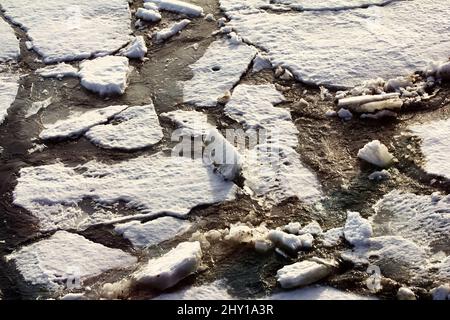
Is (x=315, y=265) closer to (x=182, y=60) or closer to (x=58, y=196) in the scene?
(x=58, y=196)

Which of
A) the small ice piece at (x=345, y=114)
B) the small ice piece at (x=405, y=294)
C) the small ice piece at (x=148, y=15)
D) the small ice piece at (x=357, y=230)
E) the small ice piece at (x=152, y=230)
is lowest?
the small ice piece at (x=152, y=230)

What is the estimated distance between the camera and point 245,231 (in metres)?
2.63

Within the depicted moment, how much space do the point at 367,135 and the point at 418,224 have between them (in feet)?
1.88

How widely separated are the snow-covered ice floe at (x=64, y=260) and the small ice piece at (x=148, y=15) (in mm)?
1583

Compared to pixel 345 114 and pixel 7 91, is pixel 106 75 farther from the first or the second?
pixel 345 114

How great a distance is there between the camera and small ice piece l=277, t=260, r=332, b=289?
242 cm

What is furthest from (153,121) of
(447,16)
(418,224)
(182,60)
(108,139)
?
(447,16)

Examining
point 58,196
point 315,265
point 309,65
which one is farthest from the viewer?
point 309,65

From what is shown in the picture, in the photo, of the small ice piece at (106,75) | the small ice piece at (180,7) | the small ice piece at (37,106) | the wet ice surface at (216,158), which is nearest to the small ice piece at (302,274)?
the wet ice surface at (216,158)

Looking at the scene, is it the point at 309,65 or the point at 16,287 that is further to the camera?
the point at 309,65

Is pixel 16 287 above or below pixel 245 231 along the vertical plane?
below

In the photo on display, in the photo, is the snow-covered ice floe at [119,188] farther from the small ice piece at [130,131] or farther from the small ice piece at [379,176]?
the small ice piece at [379,176]

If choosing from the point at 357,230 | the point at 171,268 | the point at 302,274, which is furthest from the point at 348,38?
the point at 171,268

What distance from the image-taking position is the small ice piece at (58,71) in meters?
3.56
